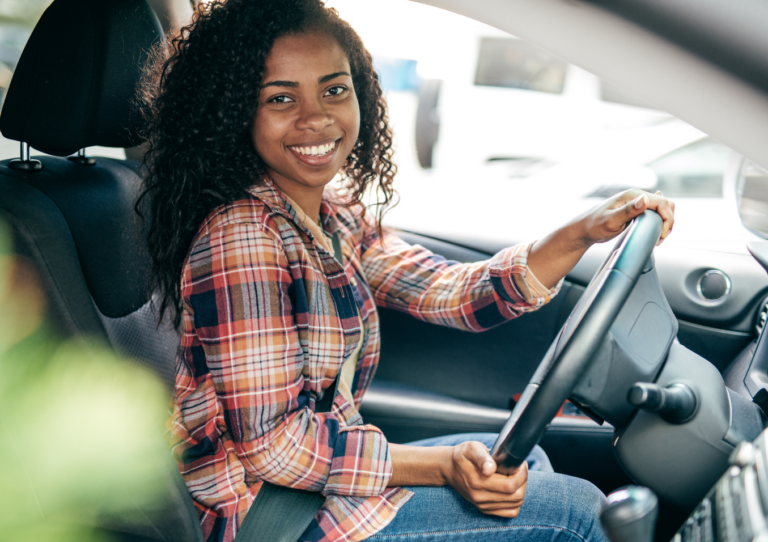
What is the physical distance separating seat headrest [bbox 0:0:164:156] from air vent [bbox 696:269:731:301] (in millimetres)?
1388

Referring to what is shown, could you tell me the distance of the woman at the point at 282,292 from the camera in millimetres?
1020

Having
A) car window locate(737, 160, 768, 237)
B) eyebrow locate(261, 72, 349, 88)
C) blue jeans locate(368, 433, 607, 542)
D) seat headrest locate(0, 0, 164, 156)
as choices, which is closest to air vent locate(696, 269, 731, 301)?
car window locate(737, 160, 768, 237)

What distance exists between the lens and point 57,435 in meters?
1.02

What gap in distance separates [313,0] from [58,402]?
0.85 m

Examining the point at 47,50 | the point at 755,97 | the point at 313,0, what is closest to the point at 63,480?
the point at 47,50

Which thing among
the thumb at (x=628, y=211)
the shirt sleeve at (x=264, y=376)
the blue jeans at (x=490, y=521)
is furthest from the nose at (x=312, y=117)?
the blue jeans at (x=490, y=521)

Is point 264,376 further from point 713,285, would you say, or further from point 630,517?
point 713,285

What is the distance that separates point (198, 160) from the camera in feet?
3.81

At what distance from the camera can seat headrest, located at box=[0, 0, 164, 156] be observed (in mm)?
1104

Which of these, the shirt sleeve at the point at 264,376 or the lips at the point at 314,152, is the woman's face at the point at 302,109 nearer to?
the lips at the point at 314,152

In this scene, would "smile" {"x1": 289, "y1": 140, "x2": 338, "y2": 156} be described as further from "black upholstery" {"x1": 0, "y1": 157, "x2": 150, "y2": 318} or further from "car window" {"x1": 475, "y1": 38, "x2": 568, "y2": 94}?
"car window" {"x1": 475, "y1": 38, "x2": 568, "y2": 94}

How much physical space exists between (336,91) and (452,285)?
0.51 meters

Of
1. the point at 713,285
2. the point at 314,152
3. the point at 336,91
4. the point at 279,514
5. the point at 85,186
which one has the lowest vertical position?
the point at 279,514

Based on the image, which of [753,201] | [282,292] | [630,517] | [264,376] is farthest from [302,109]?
[753,201]
